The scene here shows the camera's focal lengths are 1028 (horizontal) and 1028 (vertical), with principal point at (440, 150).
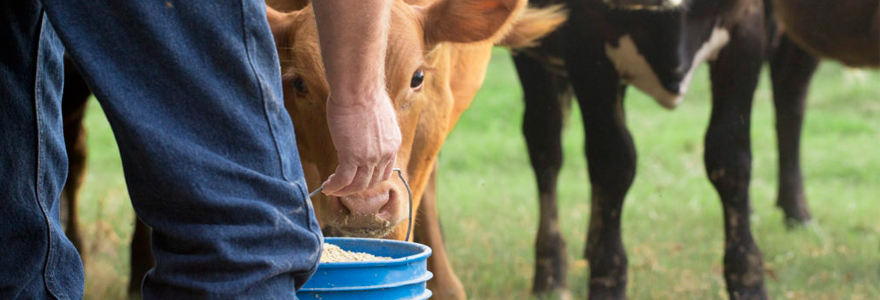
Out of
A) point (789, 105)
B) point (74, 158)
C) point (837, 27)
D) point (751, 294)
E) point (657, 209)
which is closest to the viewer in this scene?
point (751, 294)

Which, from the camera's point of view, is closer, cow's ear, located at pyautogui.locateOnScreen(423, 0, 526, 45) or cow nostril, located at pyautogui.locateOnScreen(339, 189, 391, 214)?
cow nostril, located at pyautogui.locateOnScreen(339, 189, 391, 214)

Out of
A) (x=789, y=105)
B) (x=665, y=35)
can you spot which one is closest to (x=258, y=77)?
(x=665, y=35)

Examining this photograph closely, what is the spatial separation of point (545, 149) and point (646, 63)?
1020 mm

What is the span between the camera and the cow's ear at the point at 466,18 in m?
3.16

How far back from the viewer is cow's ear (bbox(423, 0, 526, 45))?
10.4ft

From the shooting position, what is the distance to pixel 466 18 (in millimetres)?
3172

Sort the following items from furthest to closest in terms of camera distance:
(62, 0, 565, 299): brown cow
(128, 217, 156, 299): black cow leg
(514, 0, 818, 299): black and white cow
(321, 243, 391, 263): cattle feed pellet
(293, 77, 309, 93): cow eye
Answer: (128, 217, 156, 299): black cow leg, (514, 0, 818, 299): black and white cow, (293, 77, 309, 93): cow eye, (62, 0, 565, 299): brown cow, (321, 243, 391, 263): cattle feed pellet

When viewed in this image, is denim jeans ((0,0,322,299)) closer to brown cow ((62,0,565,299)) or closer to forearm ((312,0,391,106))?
forearm ((312,0,391,106))

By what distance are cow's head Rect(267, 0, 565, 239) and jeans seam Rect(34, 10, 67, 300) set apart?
920mm

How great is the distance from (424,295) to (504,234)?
3903mm

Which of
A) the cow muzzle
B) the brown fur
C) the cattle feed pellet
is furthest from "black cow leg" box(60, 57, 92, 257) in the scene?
the brown fur

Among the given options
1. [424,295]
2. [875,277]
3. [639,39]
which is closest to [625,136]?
[639,39]

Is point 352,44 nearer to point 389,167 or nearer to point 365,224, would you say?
point 389,167

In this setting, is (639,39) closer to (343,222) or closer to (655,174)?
(343,222)
